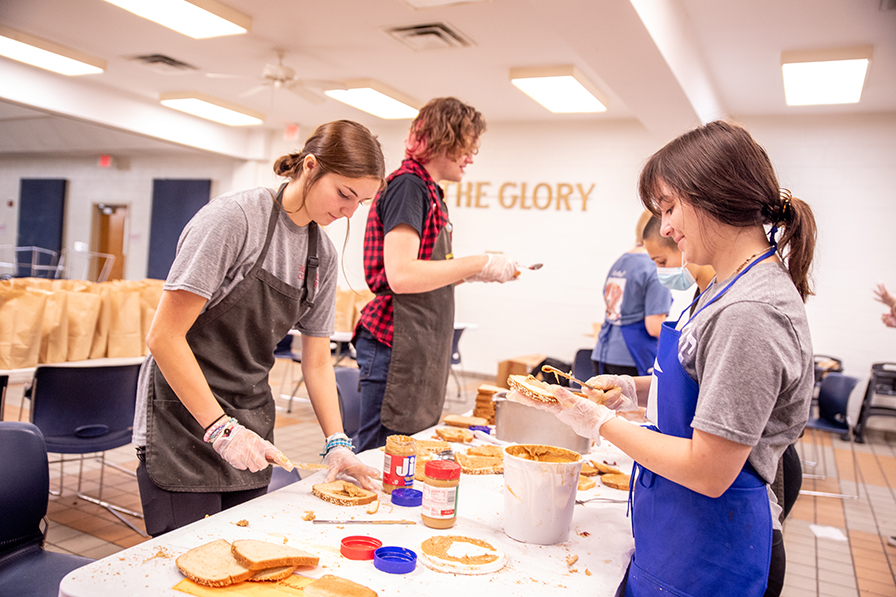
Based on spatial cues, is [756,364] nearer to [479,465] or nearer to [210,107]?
[479,465]

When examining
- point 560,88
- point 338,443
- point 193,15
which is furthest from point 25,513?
point 560,88

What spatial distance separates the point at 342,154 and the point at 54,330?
2.43 meters

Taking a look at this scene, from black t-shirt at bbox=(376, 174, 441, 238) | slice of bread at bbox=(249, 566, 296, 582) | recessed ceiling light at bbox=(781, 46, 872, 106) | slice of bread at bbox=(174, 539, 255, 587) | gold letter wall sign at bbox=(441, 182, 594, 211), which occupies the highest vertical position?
recessed ceiling light at bbox=(781, 46, 872, 106)

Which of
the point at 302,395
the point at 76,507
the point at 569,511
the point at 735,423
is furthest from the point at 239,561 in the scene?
the point at 302,395

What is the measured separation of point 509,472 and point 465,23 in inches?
173

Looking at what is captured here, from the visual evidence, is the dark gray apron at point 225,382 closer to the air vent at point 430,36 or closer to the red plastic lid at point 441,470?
the red plastic lid at point 441,470

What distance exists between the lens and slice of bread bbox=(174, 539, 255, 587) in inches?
39.6

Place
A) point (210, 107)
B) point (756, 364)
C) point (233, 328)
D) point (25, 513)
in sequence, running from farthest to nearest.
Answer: point (210, 107) → point (25, 513) → point (233, 328) → point (756, 364)

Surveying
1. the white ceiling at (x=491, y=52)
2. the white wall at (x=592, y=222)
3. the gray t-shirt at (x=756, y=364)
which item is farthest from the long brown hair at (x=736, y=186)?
the white wall at (x=592, y=222)

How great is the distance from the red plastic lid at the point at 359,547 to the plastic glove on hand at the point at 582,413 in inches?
17.9

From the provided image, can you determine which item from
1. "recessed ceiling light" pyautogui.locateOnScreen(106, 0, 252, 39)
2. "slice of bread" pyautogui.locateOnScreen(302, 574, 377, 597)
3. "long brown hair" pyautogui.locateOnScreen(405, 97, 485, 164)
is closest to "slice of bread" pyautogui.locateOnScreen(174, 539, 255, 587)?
"slice of bread" pyautogui.locateOnScreen(302, 574, 377, 597)

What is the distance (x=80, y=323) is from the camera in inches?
130

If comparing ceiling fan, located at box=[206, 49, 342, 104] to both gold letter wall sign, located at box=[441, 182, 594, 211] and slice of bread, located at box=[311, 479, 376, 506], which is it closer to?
gold letter wall sign, located at box=[441, 182, 594, 211]

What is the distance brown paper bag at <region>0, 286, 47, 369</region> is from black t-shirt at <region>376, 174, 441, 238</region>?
2131 mm
